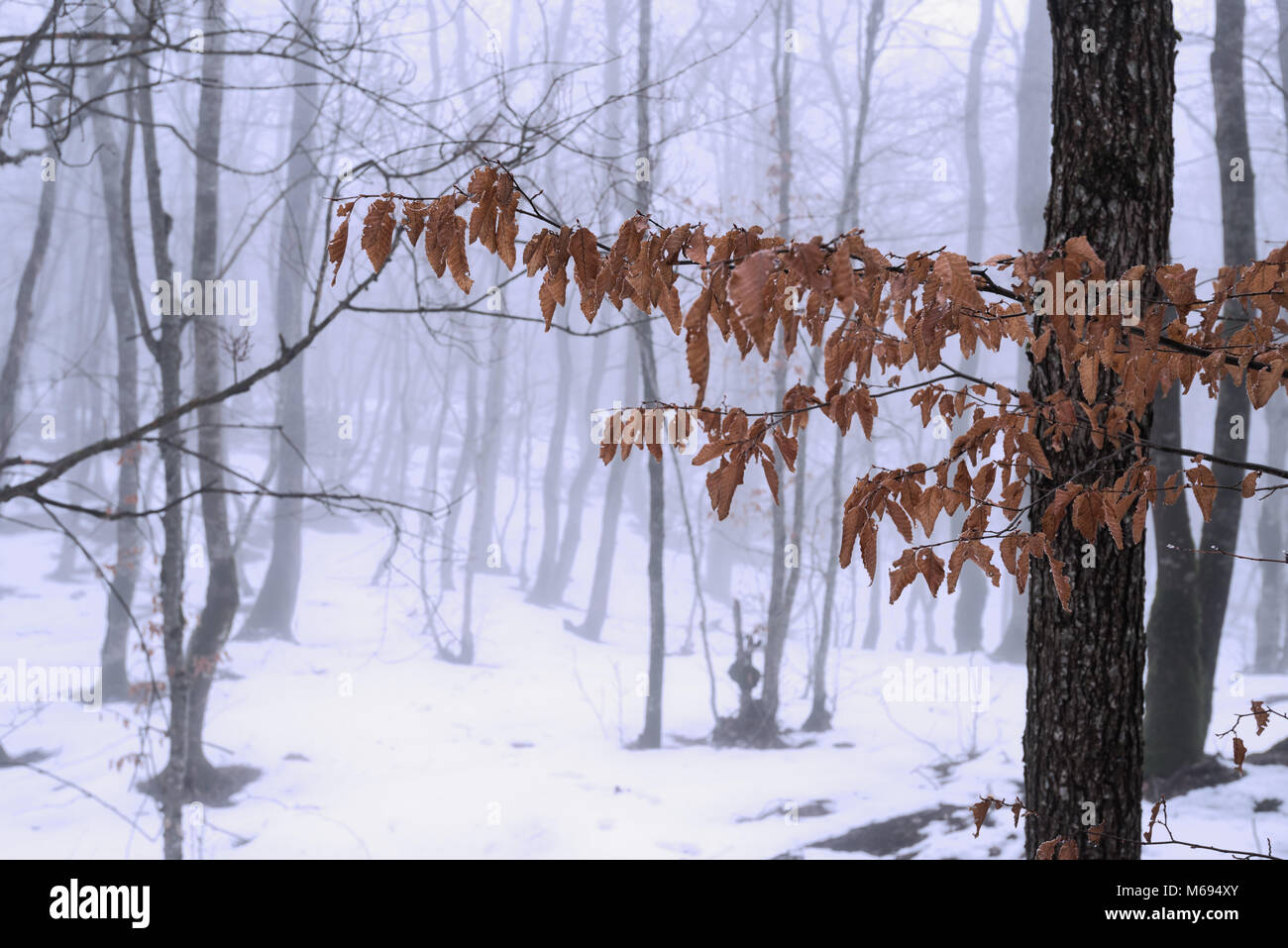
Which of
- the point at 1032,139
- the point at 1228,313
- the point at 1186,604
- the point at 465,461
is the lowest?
the point at 1186,604

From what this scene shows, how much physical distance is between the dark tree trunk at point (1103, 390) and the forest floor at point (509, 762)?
2.57 metres

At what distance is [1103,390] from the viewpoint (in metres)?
3.02

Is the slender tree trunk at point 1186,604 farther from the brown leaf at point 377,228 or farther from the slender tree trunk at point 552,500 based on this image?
the slender tree trunk at point 552,500

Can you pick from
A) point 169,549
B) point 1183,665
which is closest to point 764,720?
point 1183,665

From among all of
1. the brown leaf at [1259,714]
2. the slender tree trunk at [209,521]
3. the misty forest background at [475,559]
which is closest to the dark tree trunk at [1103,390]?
the brown leaf at [1259,714]

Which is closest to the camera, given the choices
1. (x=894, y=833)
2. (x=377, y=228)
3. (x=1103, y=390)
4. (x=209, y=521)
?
(x=377, y=228)

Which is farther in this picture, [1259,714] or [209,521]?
[209,521]

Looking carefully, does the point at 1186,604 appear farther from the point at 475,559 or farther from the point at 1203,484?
the point at 475,559

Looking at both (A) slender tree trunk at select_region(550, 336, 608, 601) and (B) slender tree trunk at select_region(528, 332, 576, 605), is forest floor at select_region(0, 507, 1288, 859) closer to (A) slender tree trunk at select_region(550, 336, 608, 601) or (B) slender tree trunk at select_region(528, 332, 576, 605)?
(B) slender tree trunk at select_region(528, 332, 576, 605)

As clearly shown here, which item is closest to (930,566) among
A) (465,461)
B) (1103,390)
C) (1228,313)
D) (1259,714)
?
Result: (1259,714)

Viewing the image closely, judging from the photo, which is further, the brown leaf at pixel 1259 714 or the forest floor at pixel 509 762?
the forest floor at pixel 509 762

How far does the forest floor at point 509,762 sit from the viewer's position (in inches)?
270

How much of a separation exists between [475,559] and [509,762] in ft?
23.3
